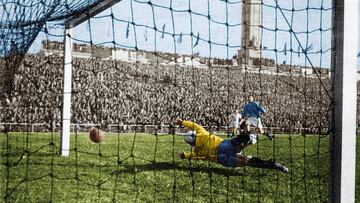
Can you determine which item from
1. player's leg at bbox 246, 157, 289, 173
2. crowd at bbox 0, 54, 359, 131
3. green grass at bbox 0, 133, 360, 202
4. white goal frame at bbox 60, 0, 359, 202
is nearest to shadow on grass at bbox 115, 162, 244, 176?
green grass at bbox 0, 133, 360, 202

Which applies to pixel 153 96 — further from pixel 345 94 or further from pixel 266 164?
pixel 345 94

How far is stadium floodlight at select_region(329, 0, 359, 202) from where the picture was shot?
52.0 inches

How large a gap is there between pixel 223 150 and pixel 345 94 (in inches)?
83.4

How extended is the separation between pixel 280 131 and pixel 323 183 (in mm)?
8309

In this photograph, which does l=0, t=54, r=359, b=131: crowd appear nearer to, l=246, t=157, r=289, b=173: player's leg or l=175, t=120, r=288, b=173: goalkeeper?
l=175, t=120, r=288, b=173: goalkeeper

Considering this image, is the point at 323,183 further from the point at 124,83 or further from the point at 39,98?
the point at 124,83

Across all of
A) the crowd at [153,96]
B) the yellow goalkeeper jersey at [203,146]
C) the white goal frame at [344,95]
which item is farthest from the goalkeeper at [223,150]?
the crowd at [153,96]

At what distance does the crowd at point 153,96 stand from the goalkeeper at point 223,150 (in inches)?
233

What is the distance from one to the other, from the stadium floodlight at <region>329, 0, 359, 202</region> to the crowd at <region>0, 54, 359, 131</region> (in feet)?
26.3

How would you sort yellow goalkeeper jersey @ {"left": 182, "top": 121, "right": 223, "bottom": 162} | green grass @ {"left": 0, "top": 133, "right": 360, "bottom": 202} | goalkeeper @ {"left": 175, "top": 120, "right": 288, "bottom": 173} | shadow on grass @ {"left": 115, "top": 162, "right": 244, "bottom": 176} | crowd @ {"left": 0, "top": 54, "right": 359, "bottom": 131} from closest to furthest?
green grass @ {"left": 0, "top": 133, "right": 360, "bottom": 202}, shadow on grass @ {"left": 115, "top": 162, "right": 244, "bottom": 176}, goalkeeper @ {"left": 175, "top": 120, "right": 288, "bottom": 173}, yellow goalkeeper jersey @ {"left": 182, "top": 121, "right": 223, "bottom": 162}, crowd @ {"left": 0, "top": 54, "right": 359, "bottom": 131}

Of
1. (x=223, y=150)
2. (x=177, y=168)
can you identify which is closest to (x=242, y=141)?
(x=223, y=150)

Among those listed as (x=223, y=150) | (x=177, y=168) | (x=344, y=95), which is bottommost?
(x=177, y=168)

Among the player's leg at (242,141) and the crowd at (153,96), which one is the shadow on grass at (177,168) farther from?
the crowd at (153,96)

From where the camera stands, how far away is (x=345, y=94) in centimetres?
132
